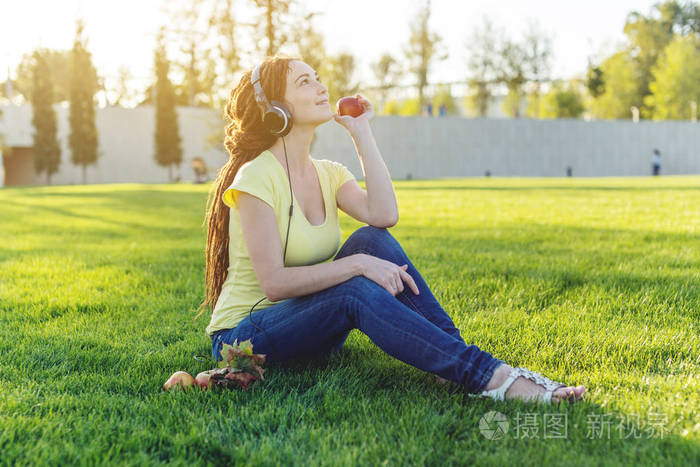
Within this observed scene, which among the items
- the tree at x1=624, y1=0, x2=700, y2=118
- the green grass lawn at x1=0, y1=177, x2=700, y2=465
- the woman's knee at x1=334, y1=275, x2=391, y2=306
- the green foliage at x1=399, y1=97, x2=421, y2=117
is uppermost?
the tree at x1=624, y1=0, x2=700, y2=118

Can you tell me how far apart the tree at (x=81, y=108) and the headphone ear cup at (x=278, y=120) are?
31972 millimetres

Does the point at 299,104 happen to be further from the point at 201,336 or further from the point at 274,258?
the point at 201,336

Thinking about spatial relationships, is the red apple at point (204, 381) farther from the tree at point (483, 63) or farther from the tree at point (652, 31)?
the tree at point (652, 31)

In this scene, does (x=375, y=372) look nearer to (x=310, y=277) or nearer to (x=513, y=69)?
(x=310, y=277)

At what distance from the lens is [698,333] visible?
3.26 meters

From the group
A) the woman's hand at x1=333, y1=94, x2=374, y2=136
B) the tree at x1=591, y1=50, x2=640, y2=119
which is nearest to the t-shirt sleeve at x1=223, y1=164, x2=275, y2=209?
the woman's hand at x1=333, y1=94, x2=374, y2=136

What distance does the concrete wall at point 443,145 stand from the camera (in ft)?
109

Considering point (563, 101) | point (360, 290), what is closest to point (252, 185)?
point (360, 290)

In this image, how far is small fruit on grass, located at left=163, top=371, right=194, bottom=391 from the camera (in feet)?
8.70

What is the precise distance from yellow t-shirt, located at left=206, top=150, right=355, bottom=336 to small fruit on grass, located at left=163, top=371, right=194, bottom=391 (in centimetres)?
27

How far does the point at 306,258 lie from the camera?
109 inches

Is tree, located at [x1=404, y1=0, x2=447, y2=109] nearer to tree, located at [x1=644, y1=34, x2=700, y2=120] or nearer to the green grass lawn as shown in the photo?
tree, located at [x1=644, y1=34, x2=700, y2=120]

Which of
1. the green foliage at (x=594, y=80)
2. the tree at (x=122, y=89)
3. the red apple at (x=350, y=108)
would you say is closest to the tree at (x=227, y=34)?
the red apple at (x=350, y=108)

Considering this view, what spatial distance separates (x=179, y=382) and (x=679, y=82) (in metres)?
59.4
